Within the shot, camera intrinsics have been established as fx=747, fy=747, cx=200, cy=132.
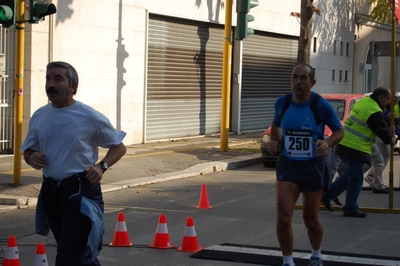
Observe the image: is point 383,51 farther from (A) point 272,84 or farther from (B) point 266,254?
(B) point 266,254

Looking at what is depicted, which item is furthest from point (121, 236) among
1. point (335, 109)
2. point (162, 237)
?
point (335, 109)

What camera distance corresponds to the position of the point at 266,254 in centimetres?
770

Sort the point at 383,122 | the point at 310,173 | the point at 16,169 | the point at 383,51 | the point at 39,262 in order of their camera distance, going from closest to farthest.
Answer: the point at 39,262
the point at 310,173
the point at 383,122
the point at 16,169
the point at 383,51

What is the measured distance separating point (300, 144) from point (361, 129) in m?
3.69

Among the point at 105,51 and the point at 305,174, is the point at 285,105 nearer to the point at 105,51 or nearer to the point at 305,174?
the point at 305,174

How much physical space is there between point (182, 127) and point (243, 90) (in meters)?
3.65

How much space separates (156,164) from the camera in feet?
50.1

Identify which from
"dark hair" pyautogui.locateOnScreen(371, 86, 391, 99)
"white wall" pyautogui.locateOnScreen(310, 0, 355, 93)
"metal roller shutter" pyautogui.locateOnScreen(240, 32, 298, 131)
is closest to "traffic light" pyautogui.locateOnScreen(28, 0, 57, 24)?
"dark hair" pyautogui.locateOnScreen(371, 86, 391, 99)

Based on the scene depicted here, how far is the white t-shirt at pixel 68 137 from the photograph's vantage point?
519cm

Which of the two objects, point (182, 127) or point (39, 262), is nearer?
point (39, 262)

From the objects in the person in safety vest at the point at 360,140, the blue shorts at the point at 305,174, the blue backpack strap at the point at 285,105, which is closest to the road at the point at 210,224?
the person in safety vest at the point at 360,140

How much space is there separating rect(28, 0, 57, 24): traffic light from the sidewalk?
2.61 m

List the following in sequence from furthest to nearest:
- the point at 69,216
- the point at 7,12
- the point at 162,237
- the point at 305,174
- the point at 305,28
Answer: the point at 305,28 < the point at 7,12 < the point at 162,237 < the point at 305,174 < the point at 69,216

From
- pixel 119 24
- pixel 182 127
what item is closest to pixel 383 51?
pixel 182 127
